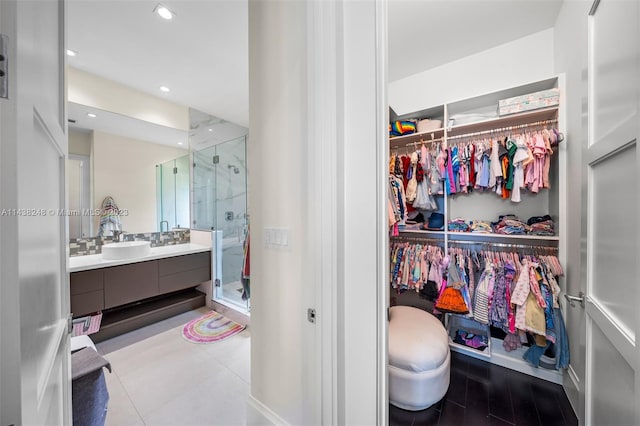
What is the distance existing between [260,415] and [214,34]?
8.53 feet

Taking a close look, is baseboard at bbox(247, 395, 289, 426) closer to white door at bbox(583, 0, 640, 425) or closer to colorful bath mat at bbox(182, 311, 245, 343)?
colorful bath mat at bbox(182, 311, 245, 343)

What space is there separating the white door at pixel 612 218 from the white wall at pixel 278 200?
3.23 ft

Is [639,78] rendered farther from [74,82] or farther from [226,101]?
[74,82]

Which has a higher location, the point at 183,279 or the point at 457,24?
the point at 457,24

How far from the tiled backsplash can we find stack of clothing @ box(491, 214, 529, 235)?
349 cm

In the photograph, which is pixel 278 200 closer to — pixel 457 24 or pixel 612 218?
pixel 612 218

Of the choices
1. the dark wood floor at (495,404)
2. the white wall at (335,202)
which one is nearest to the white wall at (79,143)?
the white wall at (335,202)

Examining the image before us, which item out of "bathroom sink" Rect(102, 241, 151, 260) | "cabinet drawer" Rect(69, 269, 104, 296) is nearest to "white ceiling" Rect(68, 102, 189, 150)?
"bathroom sink" Rect(102, 241, 151, 260)

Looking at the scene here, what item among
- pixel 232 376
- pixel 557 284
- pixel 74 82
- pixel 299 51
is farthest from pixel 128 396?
pixel 557 284

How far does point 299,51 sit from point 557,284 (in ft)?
7.31

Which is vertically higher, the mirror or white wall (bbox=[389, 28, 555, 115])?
white wall (bbox=[389, 28, 555, 115])

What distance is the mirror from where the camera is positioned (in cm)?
226

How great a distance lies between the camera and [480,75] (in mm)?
2115

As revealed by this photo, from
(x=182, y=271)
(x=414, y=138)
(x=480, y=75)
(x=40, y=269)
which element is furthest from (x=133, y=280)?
(x=480, y=75)
